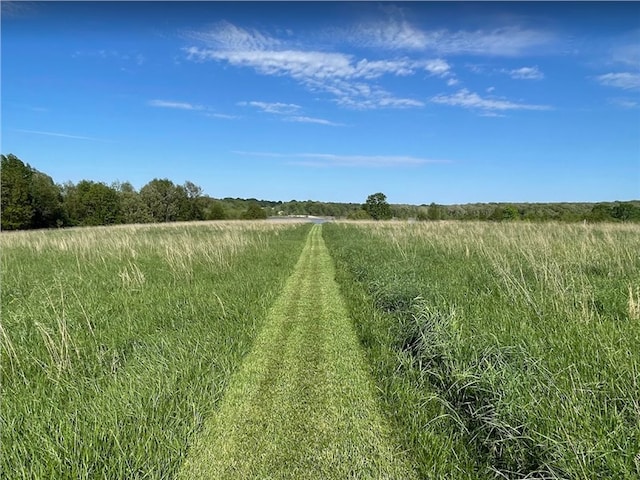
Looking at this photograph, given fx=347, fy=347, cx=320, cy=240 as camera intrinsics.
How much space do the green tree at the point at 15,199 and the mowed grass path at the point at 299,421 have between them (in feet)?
218

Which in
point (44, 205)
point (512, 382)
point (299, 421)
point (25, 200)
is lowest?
point (299, 421)

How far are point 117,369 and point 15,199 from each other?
6804 centimetres

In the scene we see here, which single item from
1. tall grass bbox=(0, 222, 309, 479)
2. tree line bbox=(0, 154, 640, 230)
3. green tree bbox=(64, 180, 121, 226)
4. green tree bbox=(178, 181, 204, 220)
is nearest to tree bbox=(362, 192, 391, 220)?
tree line bbox=(0, 154, 640, 230)

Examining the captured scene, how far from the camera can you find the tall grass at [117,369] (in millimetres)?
2547

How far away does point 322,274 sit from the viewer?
10.7 m

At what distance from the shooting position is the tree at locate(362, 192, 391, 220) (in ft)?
321

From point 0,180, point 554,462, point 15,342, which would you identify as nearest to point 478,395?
point 554,462

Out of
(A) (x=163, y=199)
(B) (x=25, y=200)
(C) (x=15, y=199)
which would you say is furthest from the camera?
(A) (x=163, y=199)

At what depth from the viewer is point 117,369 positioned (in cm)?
393

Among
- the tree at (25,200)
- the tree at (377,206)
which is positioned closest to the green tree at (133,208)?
the tree at (25,200)

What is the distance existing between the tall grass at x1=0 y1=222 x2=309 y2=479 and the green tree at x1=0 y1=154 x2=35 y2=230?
60161 mm

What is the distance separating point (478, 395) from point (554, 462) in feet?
3.39

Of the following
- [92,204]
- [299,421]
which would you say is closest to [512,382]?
[299,421]

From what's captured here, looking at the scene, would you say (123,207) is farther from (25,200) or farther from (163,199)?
(25,200)
